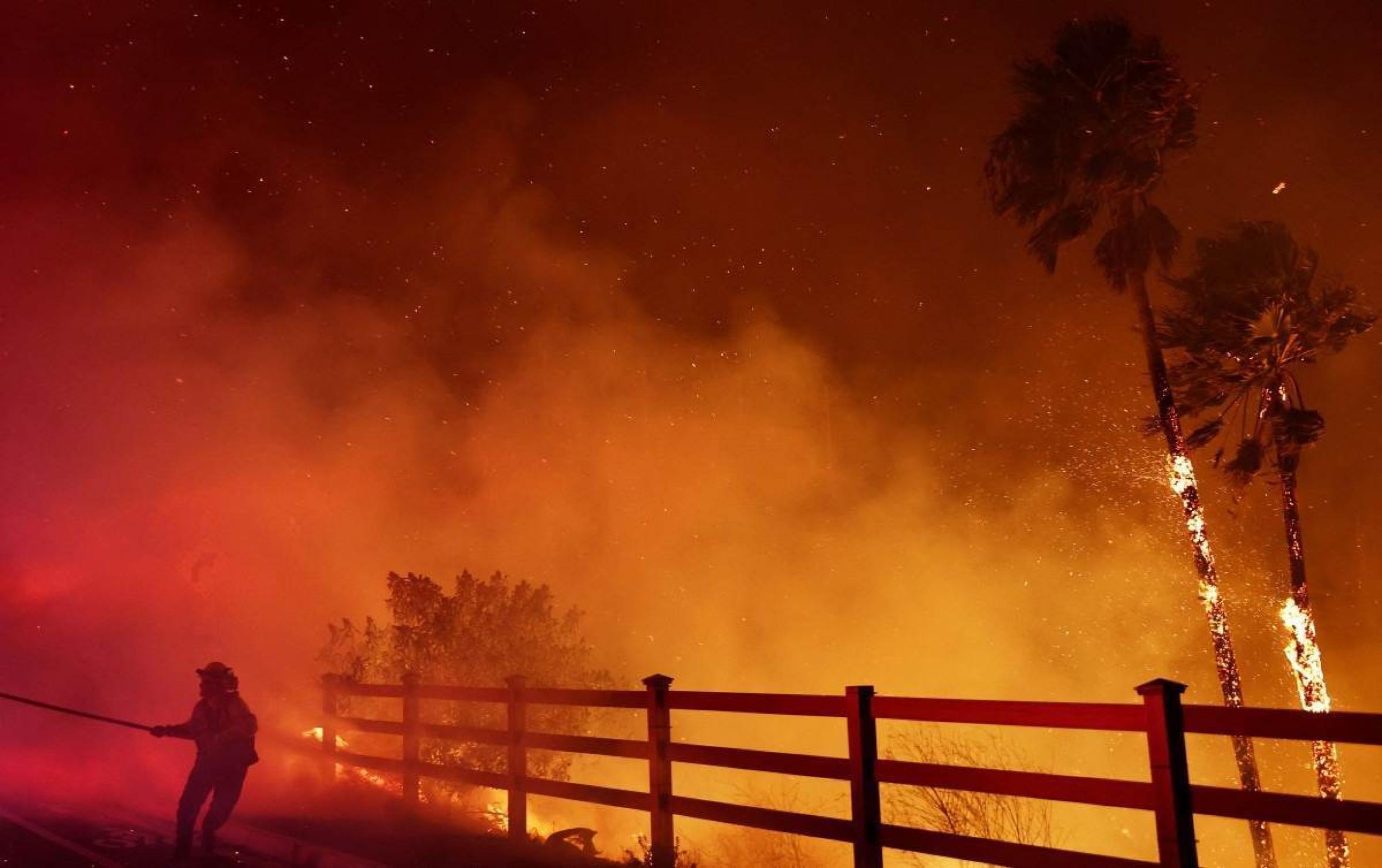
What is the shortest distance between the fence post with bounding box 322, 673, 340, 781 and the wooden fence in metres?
2.63

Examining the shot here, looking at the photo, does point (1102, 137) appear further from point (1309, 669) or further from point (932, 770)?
point (932, 770)

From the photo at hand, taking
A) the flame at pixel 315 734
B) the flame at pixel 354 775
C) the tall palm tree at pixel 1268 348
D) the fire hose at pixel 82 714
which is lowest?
the flame at pixel 354 775

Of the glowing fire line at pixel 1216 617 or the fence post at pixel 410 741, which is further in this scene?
the glowing fire line at pixel 1216 617

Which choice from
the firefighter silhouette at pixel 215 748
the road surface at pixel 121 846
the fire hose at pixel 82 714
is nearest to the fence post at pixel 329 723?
the fire hose at pixel 82 714

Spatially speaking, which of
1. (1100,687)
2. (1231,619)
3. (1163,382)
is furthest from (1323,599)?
(1163,382)

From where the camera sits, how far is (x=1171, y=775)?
4746 mm

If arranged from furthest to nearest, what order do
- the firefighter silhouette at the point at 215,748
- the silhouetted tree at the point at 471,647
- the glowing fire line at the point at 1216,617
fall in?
1. the silhouetted tree at the point at 471,647
2. the glowing fire line at the point at 1216,617
3. the firefighter silhouette at the point at 215,748

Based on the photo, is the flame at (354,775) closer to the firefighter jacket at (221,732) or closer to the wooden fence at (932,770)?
the wooden fence at (932,770)

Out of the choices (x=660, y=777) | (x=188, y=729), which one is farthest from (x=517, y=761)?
(x=188, y=729)

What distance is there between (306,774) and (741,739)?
1478 inches

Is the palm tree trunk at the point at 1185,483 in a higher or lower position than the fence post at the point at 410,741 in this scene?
higher

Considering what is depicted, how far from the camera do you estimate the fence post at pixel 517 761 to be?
8.71 meters

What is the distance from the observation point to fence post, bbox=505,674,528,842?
871cm

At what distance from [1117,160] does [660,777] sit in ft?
58.3
